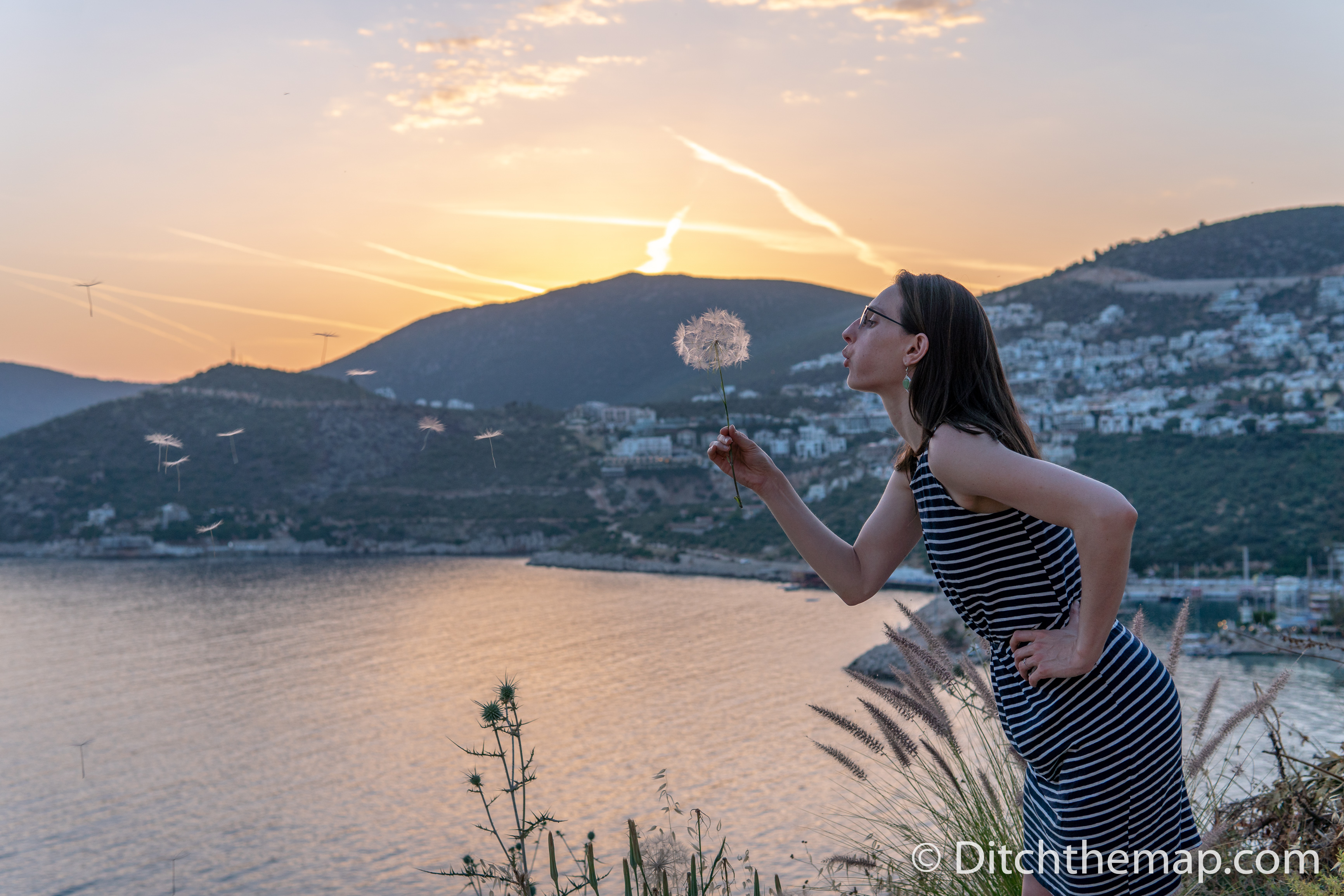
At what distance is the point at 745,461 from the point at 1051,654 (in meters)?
0.60

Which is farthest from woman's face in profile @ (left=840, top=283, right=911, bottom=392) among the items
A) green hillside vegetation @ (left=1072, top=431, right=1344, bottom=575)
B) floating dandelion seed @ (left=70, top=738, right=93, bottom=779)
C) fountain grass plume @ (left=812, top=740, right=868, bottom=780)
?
green hillside vegetation @ (left=1072, top=431, right=1344, bottom=575)

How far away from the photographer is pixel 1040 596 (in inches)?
53.4

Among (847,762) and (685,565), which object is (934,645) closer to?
(847,762)

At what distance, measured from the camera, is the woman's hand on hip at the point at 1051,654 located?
1289mm

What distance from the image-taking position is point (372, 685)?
105 ft

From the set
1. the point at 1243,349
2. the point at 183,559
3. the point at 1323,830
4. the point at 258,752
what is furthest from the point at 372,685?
the point at 1243,349

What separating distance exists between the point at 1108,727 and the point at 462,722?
88.1 feet

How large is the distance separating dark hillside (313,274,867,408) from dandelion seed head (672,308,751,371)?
55452 millimetres

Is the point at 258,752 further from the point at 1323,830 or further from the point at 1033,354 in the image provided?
the point at 1033,354

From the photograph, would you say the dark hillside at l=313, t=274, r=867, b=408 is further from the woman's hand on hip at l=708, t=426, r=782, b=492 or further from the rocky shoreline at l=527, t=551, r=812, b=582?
the woman's hand on hip at l=708, t=426, r=782, b=492

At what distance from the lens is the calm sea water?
18.6 metres

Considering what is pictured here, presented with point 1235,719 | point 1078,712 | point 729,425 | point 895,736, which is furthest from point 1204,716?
point 729,425

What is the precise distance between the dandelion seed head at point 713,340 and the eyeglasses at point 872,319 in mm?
388

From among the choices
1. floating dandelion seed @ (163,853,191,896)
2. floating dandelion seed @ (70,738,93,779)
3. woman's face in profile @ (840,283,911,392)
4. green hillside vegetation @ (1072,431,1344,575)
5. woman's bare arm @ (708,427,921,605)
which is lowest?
floating dandelion seed @ (163,853,191,896)
